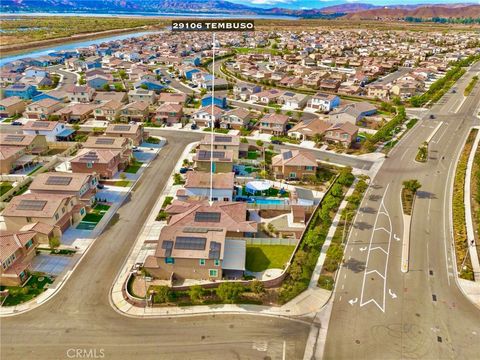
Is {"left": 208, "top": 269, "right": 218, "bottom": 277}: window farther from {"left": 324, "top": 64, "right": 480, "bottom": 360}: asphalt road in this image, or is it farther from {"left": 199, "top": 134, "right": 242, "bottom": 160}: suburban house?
{"left": 199, "top": 134, "right": 242, "bottom": 160}: suburban house

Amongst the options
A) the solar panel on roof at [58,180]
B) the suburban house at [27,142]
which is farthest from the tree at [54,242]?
the suburban house at [27,142]

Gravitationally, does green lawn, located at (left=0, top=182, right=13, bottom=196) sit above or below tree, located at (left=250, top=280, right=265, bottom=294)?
below

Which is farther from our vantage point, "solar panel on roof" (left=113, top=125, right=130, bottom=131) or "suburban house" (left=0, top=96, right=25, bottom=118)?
"suburban house" (left=0, top=96, right=25, bottom=118)

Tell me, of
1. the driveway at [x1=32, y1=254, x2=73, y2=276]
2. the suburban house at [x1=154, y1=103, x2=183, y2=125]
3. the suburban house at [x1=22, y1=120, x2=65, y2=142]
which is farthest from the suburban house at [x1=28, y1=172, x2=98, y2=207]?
the suburban house at [x1=154, y1=103, x2=183, y2=125]

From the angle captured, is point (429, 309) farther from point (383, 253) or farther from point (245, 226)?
point (245, 226)

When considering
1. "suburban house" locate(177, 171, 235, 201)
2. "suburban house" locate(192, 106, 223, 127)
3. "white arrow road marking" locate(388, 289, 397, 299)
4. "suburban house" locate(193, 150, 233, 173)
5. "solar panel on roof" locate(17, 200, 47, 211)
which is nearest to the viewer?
"white arrow road marking" locate(388, 289, 397, 299)

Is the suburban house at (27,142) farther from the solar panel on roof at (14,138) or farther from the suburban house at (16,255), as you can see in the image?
the suburban house at (16,255)
